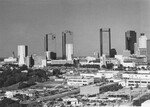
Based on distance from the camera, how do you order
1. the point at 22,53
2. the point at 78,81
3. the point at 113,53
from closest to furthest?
the point at 78,81 < the point at 22,53 < the point at 113,53

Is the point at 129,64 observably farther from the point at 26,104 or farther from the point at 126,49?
the point at 26,104

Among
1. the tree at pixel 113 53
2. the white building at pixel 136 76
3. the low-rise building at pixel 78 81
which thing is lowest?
the low-rise building at pixel 78 81

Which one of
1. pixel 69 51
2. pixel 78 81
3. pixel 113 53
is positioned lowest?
pixel 78 81

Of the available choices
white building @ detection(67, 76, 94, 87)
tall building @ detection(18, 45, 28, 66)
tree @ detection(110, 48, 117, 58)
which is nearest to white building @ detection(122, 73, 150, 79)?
white building @ detection(67, 76, 94, 87)

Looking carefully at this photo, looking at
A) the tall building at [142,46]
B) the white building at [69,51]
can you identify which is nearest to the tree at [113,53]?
the tall building at [142,46]

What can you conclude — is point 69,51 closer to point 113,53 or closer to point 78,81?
point 113,53

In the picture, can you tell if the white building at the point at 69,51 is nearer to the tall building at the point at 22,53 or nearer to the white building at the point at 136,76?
the tall building at the point at 22,53

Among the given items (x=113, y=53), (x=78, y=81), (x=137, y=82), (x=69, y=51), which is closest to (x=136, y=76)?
(x=137, y=82)

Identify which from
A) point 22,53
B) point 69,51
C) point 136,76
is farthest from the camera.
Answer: point 69,51

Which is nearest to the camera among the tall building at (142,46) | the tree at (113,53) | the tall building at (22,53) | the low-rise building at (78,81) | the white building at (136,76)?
the low-rise building at (78,81)

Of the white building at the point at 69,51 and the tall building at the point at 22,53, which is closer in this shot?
the tall building at the point at 22,53

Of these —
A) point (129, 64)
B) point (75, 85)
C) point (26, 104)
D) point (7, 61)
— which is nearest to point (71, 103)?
point (26, 104)
